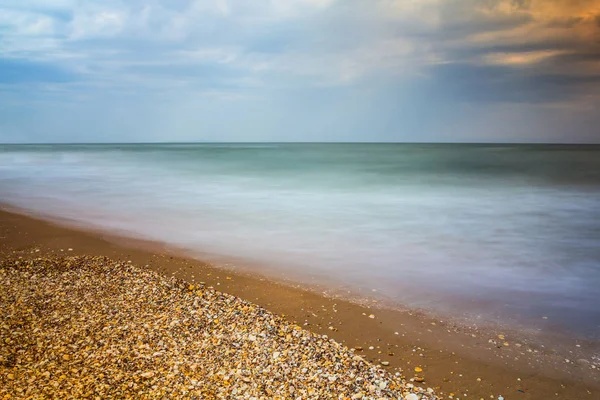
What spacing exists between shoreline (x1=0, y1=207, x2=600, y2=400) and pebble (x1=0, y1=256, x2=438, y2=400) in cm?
37

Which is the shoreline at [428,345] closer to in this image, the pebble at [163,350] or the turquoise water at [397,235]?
the pebble at [163,350]

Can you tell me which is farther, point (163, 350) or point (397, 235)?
point (397, 235)

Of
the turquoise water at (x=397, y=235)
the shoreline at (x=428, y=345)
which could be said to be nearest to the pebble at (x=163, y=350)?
the shoreline at (x=428, y=345)

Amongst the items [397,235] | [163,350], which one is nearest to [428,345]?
[163,350]

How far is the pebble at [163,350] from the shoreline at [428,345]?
366 millimetres

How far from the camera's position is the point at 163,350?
170 inches

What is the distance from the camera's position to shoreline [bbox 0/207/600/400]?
4.16 m

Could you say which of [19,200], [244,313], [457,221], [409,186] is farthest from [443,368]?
[409,186]

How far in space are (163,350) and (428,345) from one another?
2813 mm

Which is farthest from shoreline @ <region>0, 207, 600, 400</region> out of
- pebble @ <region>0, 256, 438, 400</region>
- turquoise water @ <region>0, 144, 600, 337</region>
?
turquoise water @ <region>0, 144, 600, 337</region>

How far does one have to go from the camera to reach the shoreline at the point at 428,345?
164 inches

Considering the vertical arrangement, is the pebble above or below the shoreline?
above

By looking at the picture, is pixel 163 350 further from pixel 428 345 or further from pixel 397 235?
pixel 397 235

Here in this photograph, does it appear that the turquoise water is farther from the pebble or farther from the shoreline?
the pebble
